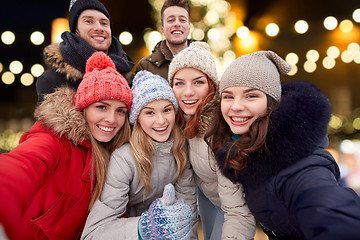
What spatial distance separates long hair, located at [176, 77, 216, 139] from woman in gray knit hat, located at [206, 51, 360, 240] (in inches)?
9.6

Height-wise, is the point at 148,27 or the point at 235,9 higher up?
the point at 235,9

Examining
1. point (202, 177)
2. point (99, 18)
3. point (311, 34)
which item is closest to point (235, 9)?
point (311, 34)

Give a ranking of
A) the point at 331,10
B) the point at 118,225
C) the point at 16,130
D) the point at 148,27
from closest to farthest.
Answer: the point at 118,225 → the point at 16,130 → the point at 331,10 → the point at 148,27

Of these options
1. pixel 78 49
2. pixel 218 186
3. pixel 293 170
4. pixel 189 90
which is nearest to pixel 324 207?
pixel 293 170

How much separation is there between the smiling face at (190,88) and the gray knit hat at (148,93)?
7 centimetres

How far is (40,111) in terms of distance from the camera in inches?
63.6

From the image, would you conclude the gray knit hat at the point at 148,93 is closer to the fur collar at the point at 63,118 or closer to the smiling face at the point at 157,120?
the smiling face at the point at 157,120

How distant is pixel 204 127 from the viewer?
175 cm

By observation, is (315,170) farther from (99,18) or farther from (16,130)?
(16,130)

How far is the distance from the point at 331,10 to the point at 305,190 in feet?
13.5

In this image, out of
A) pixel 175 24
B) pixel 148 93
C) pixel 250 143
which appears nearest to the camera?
pixel 250 143

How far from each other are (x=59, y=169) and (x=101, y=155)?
0.84ft

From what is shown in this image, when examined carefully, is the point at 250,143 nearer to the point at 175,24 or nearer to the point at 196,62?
the point at 196,62

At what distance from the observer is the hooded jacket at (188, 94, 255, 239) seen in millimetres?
1548
